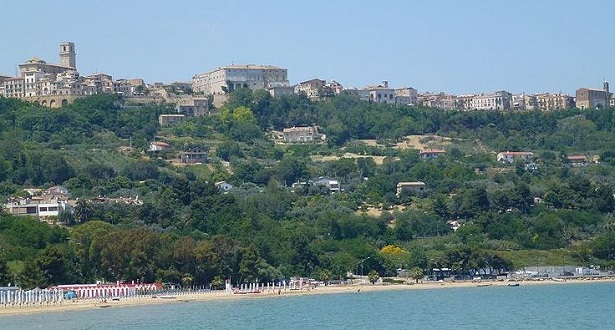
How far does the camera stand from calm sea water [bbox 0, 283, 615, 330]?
2096 inches

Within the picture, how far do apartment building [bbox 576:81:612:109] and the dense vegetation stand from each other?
11.3m

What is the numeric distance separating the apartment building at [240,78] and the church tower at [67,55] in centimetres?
1196

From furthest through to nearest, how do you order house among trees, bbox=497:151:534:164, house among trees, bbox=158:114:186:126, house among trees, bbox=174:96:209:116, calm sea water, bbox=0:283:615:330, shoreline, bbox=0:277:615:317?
1. house among trees, bbox=174:96:209:116
2. house among trees, bbox=158:114:186:126
3. house among trees, bbox=497:151:534:164
4. shoreline, bbox=0:277:615:317
5. calm sea water, bbox=0:283:615:330

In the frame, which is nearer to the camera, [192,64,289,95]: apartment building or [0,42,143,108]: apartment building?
[0,42,143,108]: apartment building

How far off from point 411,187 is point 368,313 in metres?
40.8

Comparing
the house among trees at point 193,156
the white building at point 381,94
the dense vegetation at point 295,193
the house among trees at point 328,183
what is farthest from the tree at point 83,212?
the white building at point 381,94

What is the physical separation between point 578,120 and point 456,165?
23214 mm

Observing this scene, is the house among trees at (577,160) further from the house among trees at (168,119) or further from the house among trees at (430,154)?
the house among trees at (168,119)

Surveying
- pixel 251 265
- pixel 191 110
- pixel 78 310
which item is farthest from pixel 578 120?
pixel 78 310

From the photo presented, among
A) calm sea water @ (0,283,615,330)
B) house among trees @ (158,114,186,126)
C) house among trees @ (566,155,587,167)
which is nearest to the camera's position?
calm sea water @ (0,283,615,330)

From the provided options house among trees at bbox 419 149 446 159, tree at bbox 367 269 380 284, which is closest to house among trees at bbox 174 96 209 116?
house among trees at bbox 419 149 446 159

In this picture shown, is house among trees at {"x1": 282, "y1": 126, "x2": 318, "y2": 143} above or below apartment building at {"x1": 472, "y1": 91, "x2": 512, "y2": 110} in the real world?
below

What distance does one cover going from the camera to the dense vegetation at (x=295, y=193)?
69750 mm

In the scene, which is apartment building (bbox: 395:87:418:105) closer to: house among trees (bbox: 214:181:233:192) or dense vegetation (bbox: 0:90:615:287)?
dense vegetation (bbox: 0:90:615:287)
